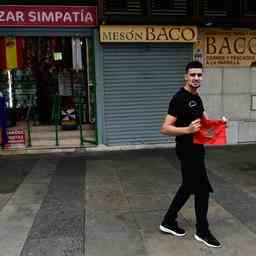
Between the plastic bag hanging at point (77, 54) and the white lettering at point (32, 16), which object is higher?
the white lettering at point (32, 16)

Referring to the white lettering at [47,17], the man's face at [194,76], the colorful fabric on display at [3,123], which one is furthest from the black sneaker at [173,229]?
the white lettering at [47,17]

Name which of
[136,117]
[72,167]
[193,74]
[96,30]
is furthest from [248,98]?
[193,74]

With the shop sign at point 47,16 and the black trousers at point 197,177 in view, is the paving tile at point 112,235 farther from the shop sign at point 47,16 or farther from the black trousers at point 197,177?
the shop sign at point 47,16

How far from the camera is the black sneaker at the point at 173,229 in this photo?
4738 millimetres

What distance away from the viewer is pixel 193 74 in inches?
172

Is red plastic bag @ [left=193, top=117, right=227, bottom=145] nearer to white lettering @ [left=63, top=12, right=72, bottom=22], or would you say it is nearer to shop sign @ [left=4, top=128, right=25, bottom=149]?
white lettering @ [left=63, top=12, right=72, bottom=22]

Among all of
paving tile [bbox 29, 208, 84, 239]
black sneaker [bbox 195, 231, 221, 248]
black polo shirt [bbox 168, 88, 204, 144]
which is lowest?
paving tile [bbox 29, 208, 84, 239]

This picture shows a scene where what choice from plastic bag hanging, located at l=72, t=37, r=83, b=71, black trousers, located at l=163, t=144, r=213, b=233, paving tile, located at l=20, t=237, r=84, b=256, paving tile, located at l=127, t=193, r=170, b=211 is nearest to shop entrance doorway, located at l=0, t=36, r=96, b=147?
plastic bag hanging, located at l=72, t=37, r=83, b=71

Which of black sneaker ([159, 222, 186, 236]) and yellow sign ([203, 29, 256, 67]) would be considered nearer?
black sneaker ([159, 222, 186, 236])

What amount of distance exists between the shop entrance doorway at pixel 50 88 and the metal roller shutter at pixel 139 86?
0.79 meters

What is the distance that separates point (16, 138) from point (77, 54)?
2887mm

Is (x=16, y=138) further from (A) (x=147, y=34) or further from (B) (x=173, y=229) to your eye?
(B) (x=173, y=229)

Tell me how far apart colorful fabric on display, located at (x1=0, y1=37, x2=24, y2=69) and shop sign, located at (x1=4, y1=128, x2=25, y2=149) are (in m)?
1.82

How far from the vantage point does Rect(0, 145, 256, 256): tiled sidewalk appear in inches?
178
